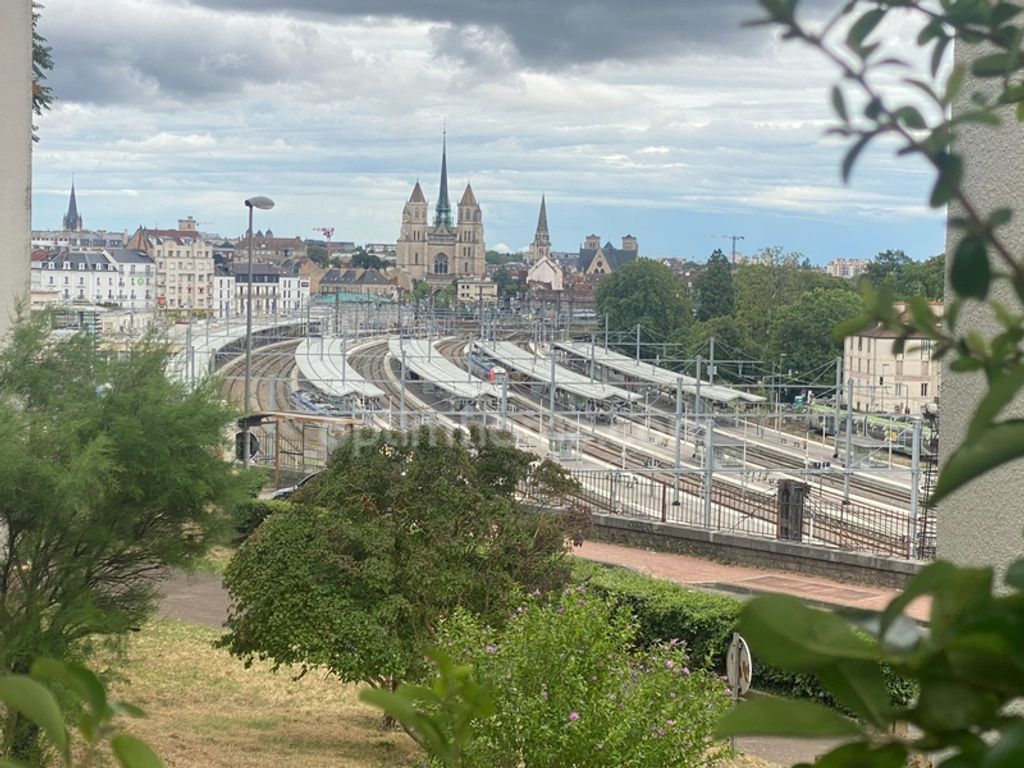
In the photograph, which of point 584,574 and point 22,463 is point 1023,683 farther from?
point 584,574

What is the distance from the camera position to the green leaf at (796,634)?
0.63m

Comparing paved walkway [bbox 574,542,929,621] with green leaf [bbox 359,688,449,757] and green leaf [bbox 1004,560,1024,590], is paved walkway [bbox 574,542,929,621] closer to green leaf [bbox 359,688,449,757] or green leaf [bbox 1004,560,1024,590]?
green leaf [bbox 359,688,449,757]

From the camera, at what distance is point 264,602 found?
438 inches

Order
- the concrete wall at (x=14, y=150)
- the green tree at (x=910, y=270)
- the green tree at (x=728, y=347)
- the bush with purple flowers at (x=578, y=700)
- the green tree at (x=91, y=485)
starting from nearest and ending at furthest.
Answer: the bush with purple flowers at (x=578, y=700) → the green tree at (x=91, y=485) → the concrete wall at (x=14, y=150) → the green tree at (x=910, y=270) → the green tree at (x=728, y=347)

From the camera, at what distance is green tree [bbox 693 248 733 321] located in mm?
66688

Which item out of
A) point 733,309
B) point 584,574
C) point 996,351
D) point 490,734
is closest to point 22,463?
point 490,734

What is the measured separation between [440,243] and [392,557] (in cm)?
14733

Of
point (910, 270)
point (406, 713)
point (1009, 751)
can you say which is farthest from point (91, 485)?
point (910, 270)

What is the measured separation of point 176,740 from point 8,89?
5.64m

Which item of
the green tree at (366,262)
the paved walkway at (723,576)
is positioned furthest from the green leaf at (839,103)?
the green tree at (366,262)

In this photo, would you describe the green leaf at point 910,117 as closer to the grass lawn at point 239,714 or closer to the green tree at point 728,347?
the grass lawn at point 239,714

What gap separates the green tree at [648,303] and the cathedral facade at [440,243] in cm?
8433

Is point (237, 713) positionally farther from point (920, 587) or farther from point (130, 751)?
point (920, 587)

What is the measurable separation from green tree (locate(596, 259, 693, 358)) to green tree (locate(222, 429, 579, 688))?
53.8 m
